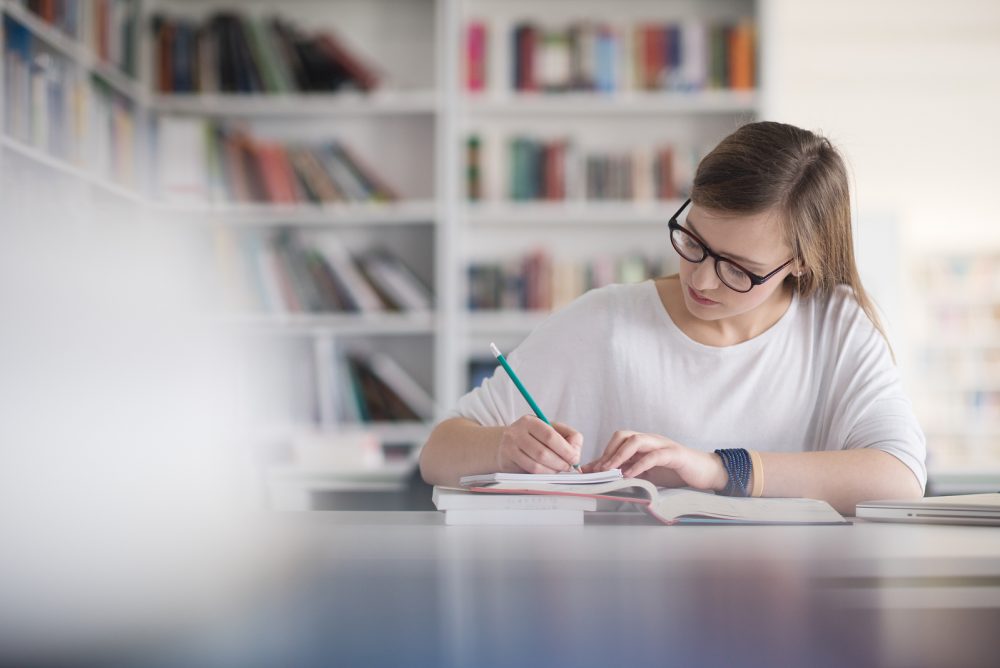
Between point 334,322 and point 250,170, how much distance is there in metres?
0.64

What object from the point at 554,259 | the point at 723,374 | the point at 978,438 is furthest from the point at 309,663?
the point at 978,438

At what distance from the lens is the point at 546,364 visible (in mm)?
1438

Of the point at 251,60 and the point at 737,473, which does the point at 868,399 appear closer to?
the point at 737,473

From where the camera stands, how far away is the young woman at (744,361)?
121 centimetres

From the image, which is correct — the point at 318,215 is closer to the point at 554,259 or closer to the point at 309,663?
the point at 554,259

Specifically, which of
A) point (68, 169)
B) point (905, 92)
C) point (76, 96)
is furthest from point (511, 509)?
point (905, 92)

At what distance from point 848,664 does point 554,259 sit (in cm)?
313

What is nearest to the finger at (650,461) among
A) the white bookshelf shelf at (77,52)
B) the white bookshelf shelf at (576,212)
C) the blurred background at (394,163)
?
the blurred background at (394,163)

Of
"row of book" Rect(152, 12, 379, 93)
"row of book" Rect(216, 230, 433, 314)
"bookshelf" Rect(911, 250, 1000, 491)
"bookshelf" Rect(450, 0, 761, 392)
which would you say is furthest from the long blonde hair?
"bookshelf" Rect(911, 250, 1000, 491)

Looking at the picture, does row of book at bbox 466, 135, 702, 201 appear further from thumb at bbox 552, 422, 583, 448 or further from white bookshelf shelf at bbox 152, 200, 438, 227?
thumb at bbox 552, 422, 583, 448

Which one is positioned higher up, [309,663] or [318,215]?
[318,215]

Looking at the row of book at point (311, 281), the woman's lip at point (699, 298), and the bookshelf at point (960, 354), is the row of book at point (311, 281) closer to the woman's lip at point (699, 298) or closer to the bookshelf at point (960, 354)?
the woman's lip at point (699, 298)

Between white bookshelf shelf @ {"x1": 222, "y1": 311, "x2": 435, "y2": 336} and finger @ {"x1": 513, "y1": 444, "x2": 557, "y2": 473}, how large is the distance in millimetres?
2492

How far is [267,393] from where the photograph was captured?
3633mm
